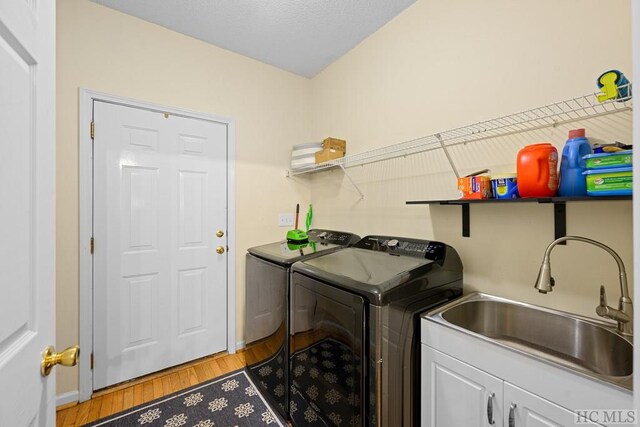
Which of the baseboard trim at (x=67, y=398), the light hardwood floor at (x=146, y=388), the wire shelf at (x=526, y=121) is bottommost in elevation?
the light hardwood floor at (x=146, y=388)

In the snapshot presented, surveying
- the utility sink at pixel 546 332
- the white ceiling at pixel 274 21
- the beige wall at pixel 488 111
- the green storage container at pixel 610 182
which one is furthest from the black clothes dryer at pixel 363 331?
the white ceiling at pixel 274 21

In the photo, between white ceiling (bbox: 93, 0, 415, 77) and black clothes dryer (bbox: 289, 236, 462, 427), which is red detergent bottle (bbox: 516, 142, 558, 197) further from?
white ceiling (bbox: 93, 0, 415, 77)

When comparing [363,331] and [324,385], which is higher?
[363,331]

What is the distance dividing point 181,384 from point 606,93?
292cm

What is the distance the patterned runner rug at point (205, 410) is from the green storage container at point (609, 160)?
2033mm

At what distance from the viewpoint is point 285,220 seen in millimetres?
2785

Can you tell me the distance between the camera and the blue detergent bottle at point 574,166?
1.04m

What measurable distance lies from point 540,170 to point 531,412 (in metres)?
0.89

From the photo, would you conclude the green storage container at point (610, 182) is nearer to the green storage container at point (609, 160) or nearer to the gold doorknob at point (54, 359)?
the green storage container at point (609, 160)

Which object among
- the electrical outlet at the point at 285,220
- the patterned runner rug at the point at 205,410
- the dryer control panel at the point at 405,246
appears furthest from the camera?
the electrical outlet at the point at 285,220

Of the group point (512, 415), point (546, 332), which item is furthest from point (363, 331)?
point (546, 332)

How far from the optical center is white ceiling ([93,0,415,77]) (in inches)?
74.6

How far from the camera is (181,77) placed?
2.23m

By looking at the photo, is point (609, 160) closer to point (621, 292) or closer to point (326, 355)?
point (621, 292)
